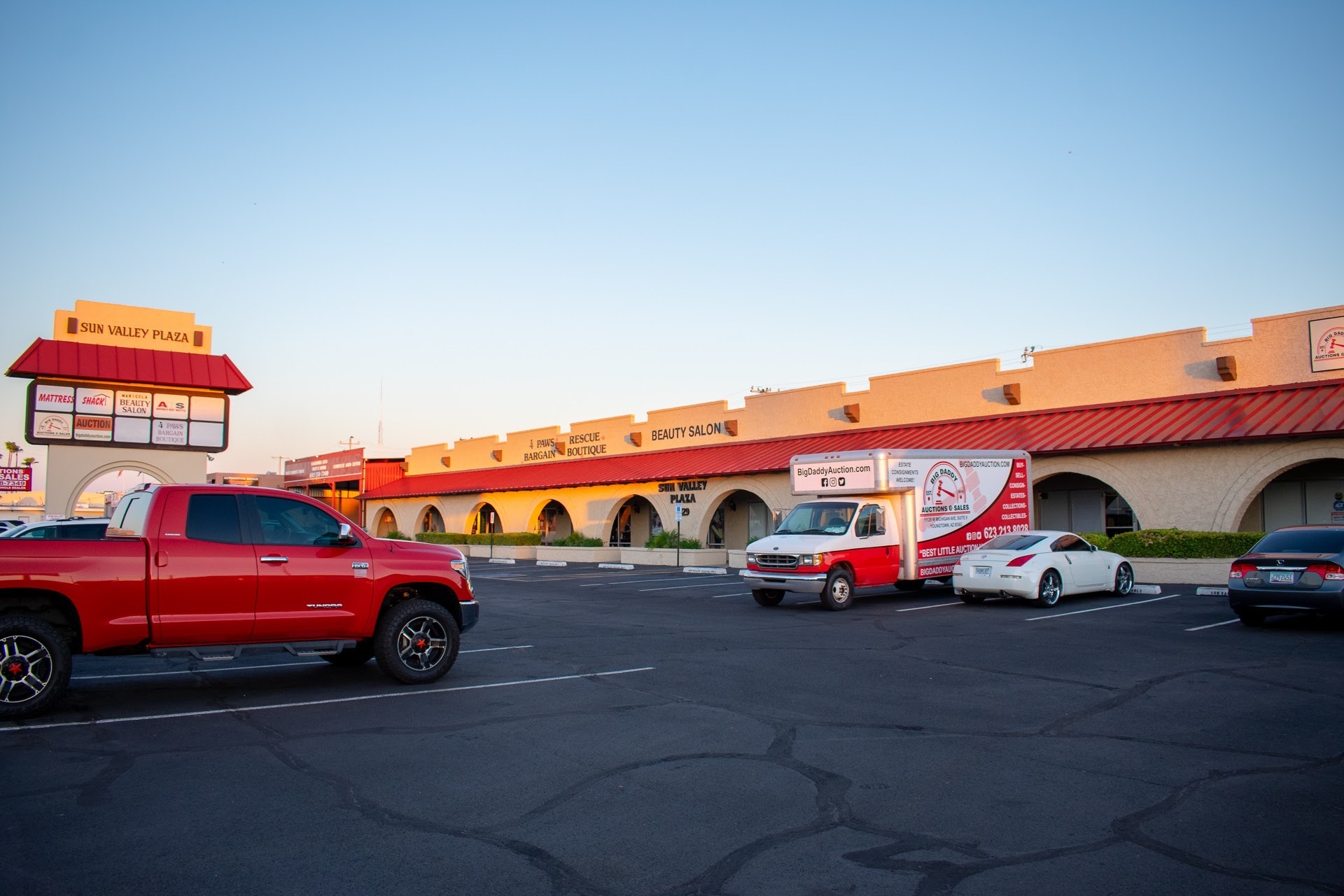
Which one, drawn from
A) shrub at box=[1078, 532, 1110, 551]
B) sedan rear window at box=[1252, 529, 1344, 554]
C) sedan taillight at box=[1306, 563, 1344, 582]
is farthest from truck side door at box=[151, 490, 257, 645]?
shrub at box=[1078, 532, 1110, 551]

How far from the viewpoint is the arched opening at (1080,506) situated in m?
27.5

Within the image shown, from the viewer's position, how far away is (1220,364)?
23172mm

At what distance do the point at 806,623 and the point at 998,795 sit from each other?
9726mm

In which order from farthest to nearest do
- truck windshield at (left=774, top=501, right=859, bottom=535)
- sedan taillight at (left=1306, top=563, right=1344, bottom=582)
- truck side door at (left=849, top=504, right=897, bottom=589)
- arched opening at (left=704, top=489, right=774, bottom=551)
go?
1. arched opening at (left=704, top=489, right=774, bottom=551)
2. truck windshield at (left=774, top=501, right=859, bottom=535)
3. truck side door at (left=849, top=504, right=897, bottom=589)
4. sedan taillight at (left=1306, top=563, right=1344, bottom=582)

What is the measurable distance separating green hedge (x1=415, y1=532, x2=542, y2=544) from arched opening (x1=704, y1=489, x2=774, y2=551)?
975 centimetres

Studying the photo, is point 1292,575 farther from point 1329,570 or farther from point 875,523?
point 875,523

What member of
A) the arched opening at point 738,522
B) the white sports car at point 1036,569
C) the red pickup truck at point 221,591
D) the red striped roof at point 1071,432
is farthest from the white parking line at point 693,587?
the red pickup truck at point 221,591

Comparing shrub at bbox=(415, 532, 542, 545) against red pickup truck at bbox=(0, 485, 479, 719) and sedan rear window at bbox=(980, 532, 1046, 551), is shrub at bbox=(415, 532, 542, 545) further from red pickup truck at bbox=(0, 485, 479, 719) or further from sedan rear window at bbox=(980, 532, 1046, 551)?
red pickup truck at bbox=(0, 485, 479, 719)

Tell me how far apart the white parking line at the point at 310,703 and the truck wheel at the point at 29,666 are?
0.62 feet

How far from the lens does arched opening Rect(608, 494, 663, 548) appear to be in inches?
1661

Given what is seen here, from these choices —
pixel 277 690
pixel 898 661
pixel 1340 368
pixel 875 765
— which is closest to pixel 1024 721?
pixel 875 765

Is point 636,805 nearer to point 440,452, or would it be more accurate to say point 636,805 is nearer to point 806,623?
point 806,623

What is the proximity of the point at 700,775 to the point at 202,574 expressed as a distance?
528cm

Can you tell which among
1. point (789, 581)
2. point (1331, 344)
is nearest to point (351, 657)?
point (789, 581)
